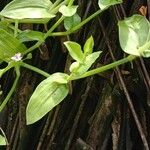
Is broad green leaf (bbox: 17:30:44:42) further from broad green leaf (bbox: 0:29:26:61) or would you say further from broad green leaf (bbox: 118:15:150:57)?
broad green leaf (bbox: 118:15:150:57)

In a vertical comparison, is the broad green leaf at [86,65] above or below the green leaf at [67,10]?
below

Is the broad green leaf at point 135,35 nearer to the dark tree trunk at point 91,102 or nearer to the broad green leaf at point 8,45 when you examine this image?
the dark tree trunk at point 91,102

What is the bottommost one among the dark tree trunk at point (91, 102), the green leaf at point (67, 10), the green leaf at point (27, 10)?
the dark tree trunk at point (91, 102)

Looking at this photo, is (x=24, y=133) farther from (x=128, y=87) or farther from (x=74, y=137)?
(x=128, y=87)

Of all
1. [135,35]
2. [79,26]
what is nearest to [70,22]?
[79,26]

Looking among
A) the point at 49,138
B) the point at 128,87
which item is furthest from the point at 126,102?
the point at 49,138

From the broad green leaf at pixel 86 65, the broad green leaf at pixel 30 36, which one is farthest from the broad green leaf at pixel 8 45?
the broad green leaf at pixel 86 65
